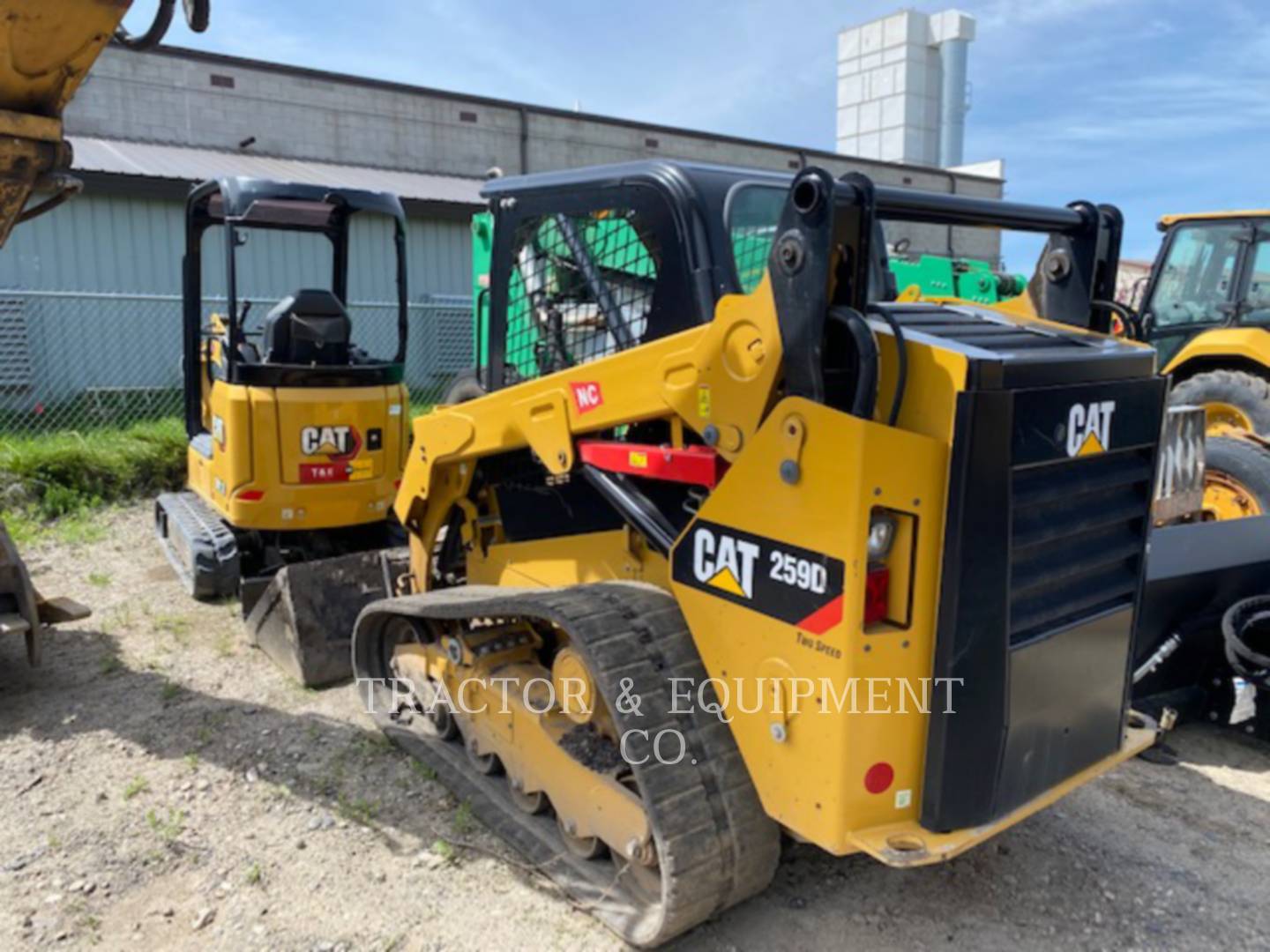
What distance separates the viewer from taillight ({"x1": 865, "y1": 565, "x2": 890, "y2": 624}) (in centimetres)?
223

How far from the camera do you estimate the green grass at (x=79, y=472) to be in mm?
7379

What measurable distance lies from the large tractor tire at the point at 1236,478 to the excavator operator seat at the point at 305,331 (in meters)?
5.02

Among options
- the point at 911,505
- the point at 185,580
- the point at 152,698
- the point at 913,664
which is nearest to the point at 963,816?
the point at 913,664

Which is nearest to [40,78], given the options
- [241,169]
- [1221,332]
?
[1221,332]

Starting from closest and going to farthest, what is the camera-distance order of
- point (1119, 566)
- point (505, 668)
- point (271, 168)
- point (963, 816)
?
1. point (963, 816)
2. point (1119, 566)
3. point (505, 668)
4. point (271, 168)

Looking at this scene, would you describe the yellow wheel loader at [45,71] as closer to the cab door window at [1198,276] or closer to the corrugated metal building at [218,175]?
the corrugated metal building at [218,175]

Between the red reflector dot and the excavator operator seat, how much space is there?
Result: 14.3 feet

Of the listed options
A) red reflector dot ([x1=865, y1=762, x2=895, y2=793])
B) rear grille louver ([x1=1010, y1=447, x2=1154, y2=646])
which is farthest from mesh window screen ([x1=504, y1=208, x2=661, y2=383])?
red reflector dot ([x1=865, y1=762, x2=895, y2=793])

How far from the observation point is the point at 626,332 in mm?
3023

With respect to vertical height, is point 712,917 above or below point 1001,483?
below

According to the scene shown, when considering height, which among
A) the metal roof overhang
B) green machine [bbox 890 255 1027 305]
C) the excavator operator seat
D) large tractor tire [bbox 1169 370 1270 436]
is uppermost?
the metal roof overhang

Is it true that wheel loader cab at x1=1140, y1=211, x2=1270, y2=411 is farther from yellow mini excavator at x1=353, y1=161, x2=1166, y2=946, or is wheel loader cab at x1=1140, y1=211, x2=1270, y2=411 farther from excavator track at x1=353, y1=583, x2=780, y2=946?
excavator track at x1=353, y1=583, x2=780, y2=946

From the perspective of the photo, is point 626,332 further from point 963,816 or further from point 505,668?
point 963,816

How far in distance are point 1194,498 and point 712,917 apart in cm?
399
